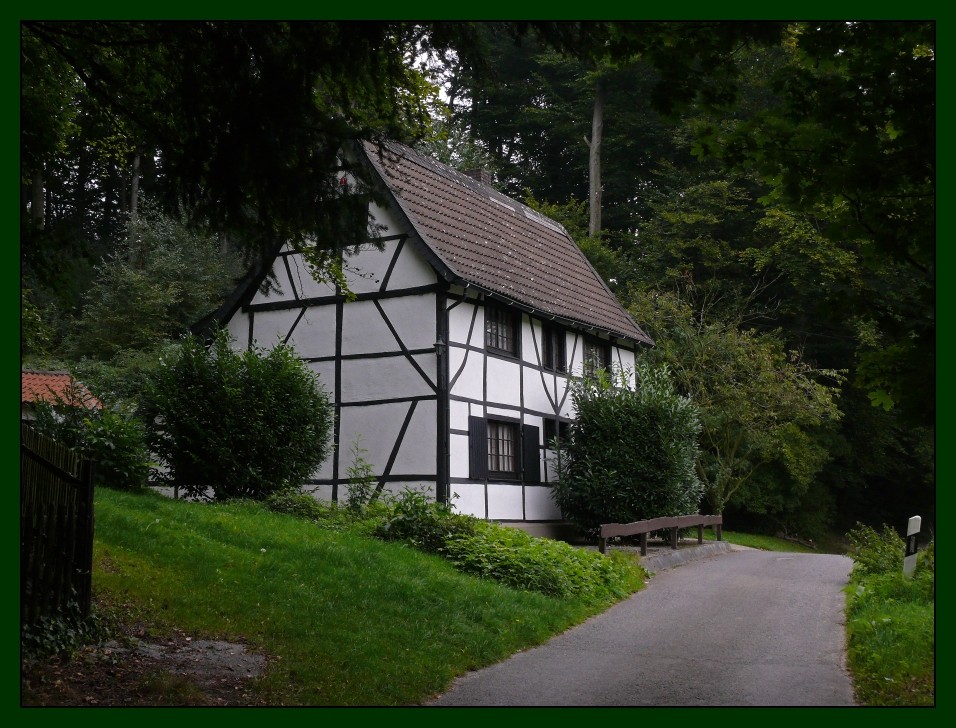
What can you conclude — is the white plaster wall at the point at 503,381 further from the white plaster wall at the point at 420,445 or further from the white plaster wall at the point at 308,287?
the white plaster wall at the point at 308,287

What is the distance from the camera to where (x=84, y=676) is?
20.9ft

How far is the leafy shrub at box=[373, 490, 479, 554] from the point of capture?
1285 cm

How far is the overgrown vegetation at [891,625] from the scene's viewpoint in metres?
6.69

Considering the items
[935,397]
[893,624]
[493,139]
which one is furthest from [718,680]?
[493,139]

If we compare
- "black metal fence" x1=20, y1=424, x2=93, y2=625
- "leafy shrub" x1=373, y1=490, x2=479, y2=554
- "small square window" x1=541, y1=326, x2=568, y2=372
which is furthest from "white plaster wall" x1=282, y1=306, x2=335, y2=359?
"black metal fence" x1=20, y1=424, x2=93, y2=625

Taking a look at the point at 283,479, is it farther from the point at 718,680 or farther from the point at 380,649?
the point at 718,680

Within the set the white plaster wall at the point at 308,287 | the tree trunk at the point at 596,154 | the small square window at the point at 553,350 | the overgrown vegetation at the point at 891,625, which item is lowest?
the overgrown vegetation at the point at 891,625

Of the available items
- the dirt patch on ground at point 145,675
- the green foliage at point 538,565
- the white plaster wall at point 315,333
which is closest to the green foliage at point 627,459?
the green foliage at point 538,565

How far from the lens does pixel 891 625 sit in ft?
28.9

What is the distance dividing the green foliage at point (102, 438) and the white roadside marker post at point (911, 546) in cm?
978

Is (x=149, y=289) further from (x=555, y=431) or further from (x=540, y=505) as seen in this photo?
(x=540, y=505)

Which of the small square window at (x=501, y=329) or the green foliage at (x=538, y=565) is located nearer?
the green foliage at (x=538, y=565)

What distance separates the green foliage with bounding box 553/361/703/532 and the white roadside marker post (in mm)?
6621

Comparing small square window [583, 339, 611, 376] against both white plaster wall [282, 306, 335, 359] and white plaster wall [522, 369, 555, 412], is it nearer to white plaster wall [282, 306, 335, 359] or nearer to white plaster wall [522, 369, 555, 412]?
white plaster wall [522, 369, 555, 412]
